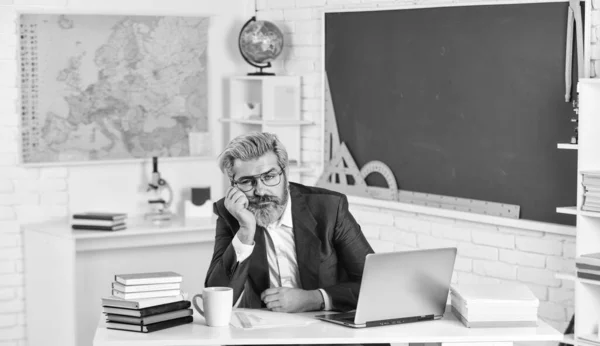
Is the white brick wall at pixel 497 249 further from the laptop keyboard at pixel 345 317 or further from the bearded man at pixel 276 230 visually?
the laptop keyboard at pixel 345 317

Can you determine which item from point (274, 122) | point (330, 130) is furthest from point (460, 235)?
point (274, 122)

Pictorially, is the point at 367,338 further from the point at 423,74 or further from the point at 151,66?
the point at 151,66

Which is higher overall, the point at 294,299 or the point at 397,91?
the point at 397,91

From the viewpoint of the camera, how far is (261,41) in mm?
5359

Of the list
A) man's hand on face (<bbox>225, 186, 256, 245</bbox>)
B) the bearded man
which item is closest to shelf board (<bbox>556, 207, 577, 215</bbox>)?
the bearded man

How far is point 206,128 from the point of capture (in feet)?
18.6

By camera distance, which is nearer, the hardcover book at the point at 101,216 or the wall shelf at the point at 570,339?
the wall shelf at the point at 570,339

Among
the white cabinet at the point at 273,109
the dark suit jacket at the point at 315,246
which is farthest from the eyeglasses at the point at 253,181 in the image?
the white cabinet at the point at 273,109

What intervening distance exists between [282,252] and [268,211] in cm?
16

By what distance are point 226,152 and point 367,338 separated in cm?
91

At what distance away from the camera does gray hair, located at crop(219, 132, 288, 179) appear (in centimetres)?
327

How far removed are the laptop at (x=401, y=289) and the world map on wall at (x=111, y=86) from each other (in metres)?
2.75

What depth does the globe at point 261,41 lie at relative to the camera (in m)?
5.36

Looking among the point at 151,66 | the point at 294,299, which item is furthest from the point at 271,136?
the point at 151,66
